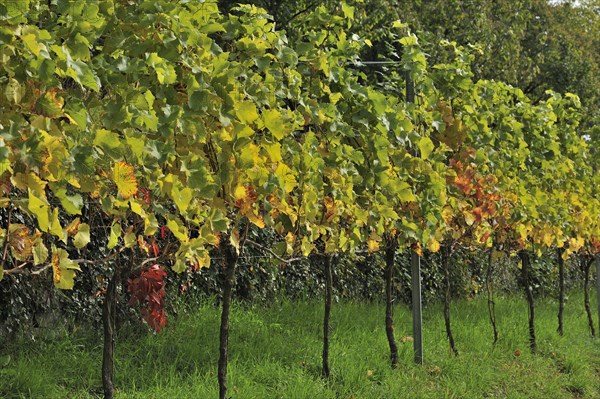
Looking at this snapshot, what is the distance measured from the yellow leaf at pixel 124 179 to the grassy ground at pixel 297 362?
2.37m

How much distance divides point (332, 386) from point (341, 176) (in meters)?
1.54

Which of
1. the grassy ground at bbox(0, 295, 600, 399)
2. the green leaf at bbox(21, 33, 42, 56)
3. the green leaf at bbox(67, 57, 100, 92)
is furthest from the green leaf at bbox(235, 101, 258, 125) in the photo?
the grassy ground at bbox(0, 295, 600, 399)

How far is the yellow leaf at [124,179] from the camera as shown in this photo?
3404mm

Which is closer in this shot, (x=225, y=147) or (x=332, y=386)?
(x=225, y=147)

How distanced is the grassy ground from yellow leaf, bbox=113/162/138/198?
237 cm

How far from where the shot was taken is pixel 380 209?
584 centimetres

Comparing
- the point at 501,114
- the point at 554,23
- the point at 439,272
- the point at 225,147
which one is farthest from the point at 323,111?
the point at 554,23

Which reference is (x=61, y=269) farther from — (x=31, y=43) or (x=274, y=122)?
(x=274, y=122)

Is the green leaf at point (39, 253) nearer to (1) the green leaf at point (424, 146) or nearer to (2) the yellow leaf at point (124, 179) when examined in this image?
(2) the yellow leaf at point (124, 179)

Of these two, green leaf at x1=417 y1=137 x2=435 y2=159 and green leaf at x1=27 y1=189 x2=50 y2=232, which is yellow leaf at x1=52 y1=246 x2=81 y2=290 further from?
green leaf at x1=417 y1=137 x2=435 y2=159

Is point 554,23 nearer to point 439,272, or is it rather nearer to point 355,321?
point 439,272

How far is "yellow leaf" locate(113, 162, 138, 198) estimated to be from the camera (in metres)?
3.40

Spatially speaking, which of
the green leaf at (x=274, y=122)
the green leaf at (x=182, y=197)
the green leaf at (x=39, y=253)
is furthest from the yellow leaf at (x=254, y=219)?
the green leaf at (x=39, y=253)

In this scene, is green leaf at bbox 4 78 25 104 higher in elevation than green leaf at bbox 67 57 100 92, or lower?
lower
